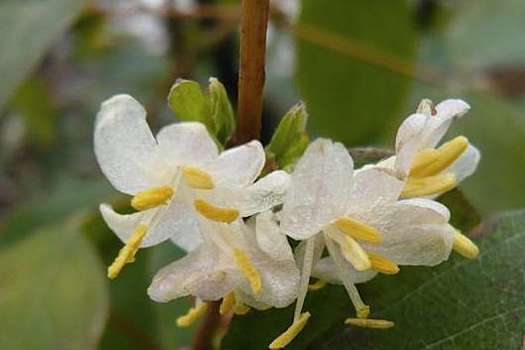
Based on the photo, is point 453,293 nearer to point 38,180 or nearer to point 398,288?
point 398,288

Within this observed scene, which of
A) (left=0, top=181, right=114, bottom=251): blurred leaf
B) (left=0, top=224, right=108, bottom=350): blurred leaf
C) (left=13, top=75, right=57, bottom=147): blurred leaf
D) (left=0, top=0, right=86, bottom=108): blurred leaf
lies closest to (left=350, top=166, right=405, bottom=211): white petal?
(left=0, top=224, right=108, bottom=350): blurred leaf

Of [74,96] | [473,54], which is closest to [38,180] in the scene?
[74,96]

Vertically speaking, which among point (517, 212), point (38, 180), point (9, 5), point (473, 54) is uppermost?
point (517, 212)

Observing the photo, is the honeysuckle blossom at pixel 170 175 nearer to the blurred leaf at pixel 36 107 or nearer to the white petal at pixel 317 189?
the white petal at pixel 317 189

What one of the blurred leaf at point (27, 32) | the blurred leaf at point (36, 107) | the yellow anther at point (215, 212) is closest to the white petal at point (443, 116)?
the yellow anther at point (215, 212)

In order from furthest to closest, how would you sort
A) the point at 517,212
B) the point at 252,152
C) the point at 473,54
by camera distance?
the point at 473,54 < the point at 517,212 < the point at 252,152

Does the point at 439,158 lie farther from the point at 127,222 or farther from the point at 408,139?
the point at 127,222
